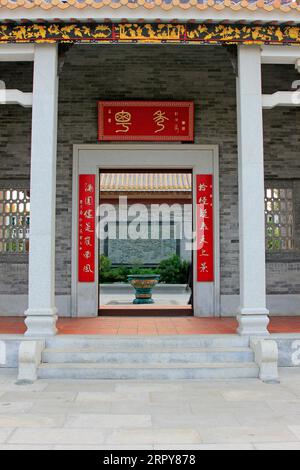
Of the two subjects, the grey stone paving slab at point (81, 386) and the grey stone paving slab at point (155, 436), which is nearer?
the grey stone paving slab at point (155, 436)

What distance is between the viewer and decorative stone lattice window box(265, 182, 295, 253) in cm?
739

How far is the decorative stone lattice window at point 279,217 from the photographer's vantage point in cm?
739

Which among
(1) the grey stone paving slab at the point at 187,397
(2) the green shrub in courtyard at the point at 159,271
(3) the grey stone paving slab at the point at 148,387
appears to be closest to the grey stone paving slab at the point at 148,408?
(1) the grey stone paving slab at the point at 187,397

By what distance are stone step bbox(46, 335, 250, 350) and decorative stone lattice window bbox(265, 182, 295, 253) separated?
8.57 feet

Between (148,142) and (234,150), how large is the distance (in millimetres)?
1334

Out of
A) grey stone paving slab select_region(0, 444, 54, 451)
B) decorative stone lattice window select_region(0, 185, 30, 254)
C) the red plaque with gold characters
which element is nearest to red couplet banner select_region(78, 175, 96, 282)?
the red plaque with gold characters

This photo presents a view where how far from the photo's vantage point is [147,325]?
630 centimetres

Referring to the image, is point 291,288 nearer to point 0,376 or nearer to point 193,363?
point 193,363

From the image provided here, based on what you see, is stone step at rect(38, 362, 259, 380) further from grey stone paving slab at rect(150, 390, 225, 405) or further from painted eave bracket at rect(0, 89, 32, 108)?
painted eave bracket at rect(0, 89, 32, 108)

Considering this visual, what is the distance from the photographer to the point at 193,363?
4.94 m

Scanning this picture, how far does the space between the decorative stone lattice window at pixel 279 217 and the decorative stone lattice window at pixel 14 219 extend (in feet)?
12.4

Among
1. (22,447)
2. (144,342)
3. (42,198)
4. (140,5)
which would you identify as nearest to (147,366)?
(144,342)

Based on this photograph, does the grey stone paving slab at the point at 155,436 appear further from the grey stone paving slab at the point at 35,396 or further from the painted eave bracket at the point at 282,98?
the painted eave bracket at the point at 282,98

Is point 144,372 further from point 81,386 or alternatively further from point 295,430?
point 295,430
